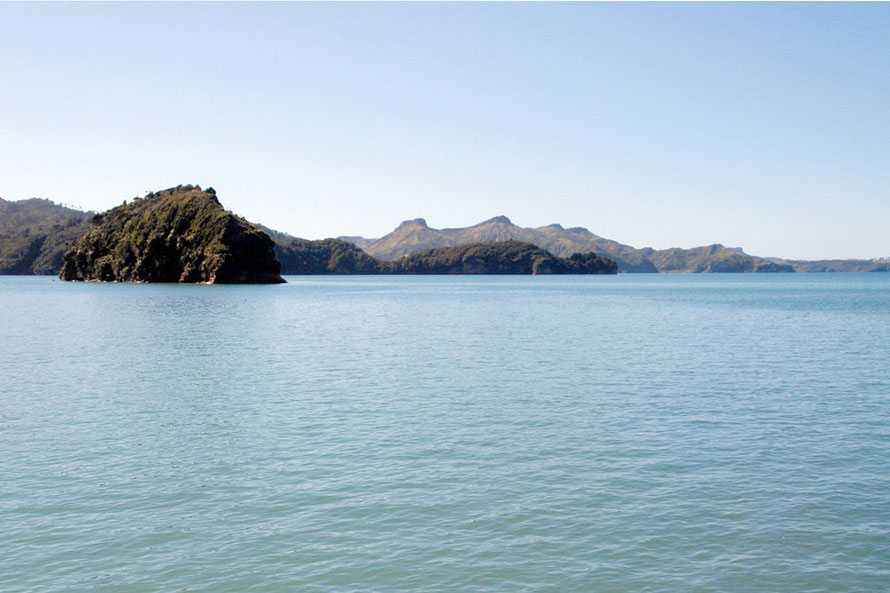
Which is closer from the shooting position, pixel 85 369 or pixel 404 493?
pixel 404 493

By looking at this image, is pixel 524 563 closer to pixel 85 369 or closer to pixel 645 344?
pixel 85 369

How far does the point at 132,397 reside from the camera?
30.7 m

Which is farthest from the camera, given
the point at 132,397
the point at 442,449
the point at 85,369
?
the point at 85,369

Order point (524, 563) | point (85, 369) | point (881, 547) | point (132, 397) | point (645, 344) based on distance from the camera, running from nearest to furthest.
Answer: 1. point (524, 563)
2. point (881, 547)
3. point (132, 397)
4. point (85, 369)
5. point (645, 344)

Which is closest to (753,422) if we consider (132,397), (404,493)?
(404,493)

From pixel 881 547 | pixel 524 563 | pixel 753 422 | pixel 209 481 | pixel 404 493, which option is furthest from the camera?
pixel 753 422

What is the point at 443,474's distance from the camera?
1908 cm

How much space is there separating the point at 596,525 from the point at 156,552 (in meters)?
9.00

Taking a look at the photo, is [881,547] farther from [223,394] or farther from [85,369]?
[85,369]

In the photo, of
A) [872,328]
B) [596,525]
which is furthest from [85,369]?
[872,328]

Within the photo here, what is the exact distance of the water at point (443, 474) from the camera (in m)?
13.4

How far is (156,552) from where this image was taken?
14.1 meters

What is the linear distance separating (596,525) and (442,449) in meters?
7.11

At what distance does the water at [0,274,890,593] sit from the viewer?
13.4 meters
